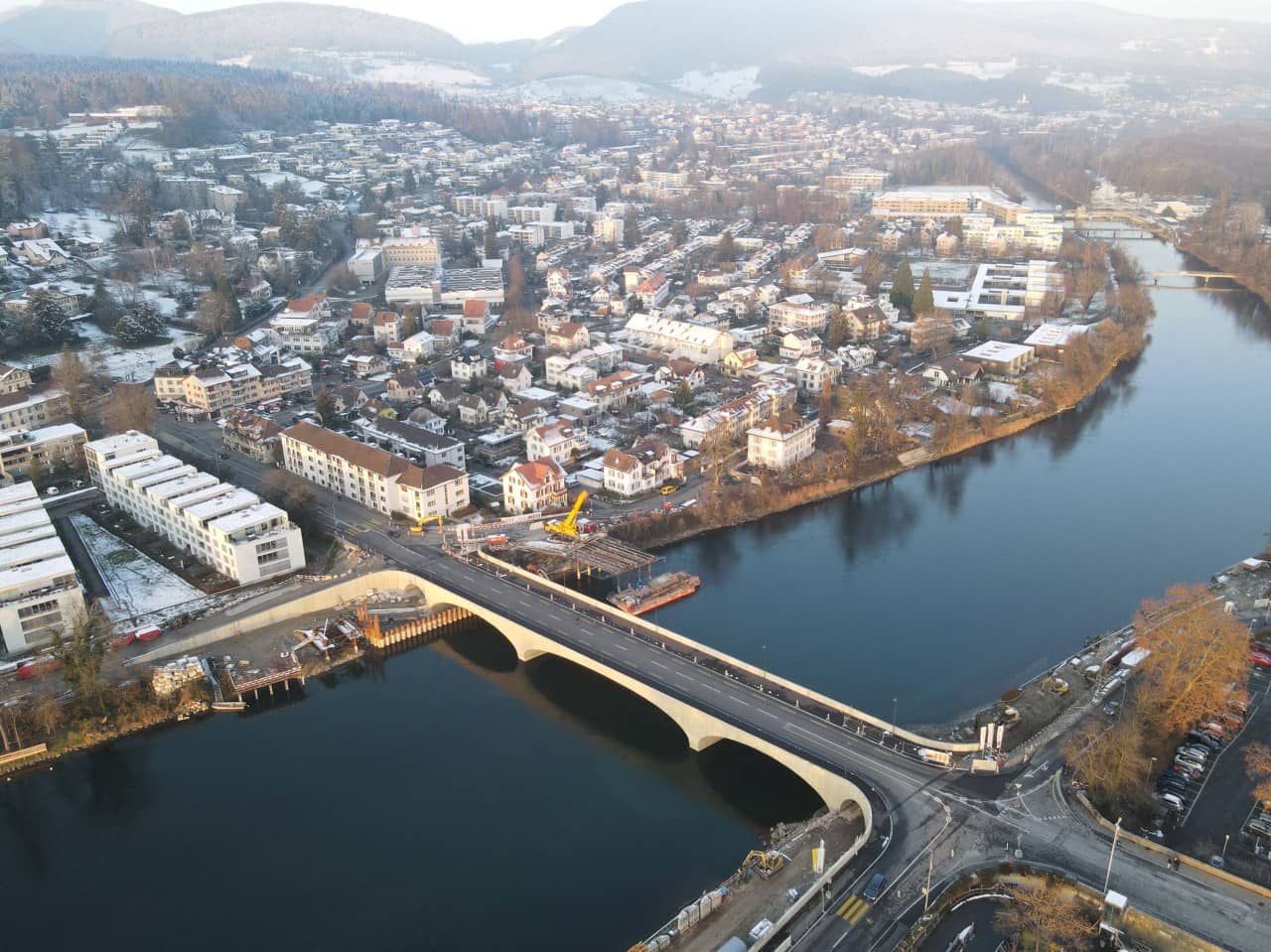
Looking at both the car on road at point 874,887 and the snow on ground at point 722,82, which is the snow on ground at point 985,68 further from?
the car on road at point 874,887

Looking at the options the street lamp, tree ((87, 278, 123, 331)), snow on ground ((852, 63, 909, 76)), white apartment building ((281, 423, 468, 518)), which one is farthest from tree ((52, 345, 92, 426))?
snow on ground ((852, 63, 909, 76))

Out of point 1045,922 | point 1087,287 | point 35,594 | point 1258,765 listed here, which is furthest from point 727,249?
point 1045,922

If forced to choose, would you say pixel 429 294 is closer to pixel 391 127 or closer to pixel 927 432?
pixel 927 432

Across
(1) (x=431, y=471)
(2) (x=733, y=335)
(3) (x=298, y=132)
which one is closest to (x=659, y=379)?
(2) (x=733, y=335)

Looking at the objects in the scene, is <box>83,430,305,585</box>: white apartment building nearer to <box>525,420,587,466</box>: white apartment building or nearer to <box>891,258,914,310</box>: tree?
<box>525,420,587,466</box>: white apartment building

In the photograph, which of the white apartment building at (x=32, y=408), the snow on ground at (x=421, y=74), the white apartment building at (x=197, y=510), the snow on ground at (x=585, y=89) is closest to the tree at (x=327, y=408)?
the white apartment building at (x=197, y=510)

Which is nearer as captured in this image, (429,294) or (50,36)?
(429,294)

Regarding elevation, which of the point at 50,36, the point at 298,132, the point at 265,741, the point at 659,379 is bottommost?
the point at 265,741
